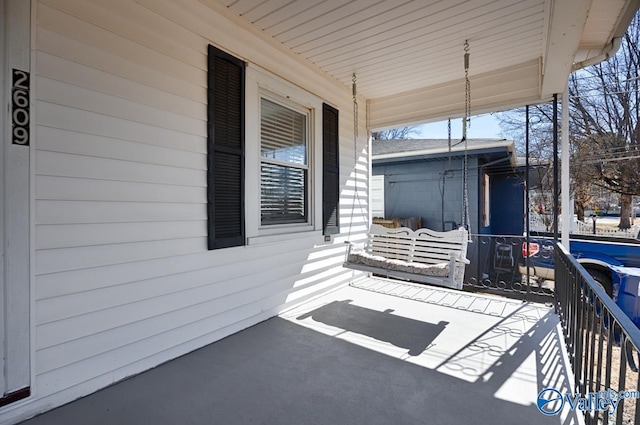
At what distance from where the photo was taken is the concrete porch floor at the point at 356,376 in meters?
1.78

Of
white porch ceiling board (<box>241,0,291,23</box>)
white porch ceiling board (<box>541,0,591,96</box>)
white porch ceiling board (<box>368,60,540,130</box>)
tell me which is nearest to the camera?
white porch ceiling board (<box>541,0,591,96</box>)

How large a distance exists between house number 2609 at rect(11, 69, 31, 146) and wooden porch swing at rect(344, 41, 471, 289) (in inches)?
111

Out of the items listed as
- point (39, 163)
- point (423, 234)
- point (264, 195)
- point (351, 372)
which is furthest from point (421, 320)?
point (39, 163)

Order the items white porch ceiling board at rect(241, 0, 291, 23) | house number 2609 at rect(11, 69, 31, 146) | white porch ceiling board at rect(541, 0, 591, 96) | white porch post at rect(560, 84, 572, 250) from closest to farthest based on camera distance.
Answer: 1. house number 2609 at rect(11, 69, 31, 146)
2. white porch ceiling board at rect(541, 0, 591, 96)
3. white porch ceiling board at rect(241, 0, 291, 23)
4. white porch post at rect(560, 84, 572, 250)

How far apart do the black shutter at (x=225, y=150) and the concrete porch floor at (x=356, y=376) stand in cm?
95

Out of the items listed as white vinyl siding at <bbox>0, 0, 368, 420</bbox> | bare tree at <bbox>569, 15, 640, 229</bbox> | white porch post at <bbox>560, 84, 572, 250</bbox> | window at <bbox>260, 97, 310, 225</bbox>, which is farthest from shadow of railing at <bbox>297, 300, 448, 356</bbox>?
bare tree at <bbox>569, 15, 640, 229</bbox>

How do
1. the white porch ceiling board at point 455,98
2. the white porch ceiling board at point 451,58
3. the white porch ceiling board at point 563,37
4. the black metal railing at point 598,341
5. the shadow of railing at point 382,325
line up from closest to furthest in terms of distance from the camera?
1. the black metal railing at point 598,341
2. the white porch ceiling board at point 563,37
3. the shadow of railing at point 382,325
4. the white porch ceiling board at point 451,58
5. the white porch ceiling board at point 455,98

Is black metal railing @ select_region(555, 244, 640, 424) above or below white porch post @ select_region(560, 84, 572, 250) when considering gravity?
below

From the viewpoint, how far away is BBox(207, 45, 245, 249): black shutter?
8.50ft

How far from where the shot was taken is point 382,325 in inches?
120

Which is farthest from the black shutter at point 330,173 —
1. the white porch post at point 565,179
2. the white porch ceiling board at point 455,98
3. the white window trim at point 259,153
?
the white porch post at point 565,179

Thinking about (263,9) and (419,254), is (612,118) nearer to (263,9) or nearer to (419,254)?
(419,254)

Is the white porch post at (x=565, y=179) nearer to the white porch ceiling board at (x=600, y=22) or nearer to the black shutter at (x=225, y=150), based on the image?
the white porch ceiling board at (x=600, y=22)

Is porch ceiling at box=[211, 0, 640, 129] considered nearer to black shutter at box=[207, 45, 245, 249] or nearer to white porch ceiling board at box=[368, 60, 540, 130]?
white porch ceiling board at box=[368, 60, 540, 130]
